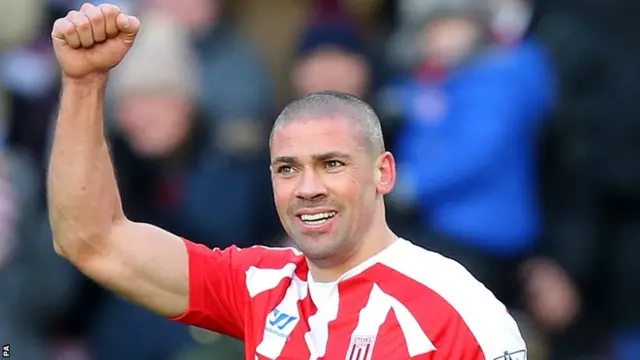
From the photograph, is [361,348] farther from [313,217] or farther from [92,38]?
[92,38]

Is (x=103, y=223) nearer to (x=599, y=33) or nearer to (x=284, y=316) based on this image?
(x=284, y=316)

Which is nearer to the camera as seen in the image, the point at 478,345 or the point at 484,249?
the point at 478,345

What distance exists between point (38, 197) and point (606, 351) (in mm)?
3219

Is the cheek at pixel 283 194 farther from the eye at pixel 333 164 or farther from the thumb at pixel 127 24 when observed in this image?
the thumb at pixel 127 24

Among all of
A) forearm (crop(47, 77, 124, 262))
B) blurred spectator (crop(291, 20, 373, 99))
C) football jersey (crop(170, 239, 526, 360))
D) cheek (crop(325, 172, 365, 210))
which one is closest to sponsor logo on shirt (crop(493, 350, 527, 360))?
football jersey (crop(170, 239, 526, 360))

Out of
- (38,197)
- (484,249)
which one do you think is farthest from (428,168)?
(38,197)

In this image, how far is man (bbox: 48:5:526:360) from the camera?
5352 millimetres

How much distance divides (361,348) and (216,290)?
0.69 m

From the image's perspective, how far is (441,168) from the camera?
8406 millimetres

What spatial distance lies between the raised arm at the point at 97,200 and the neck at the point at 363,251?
55 cm

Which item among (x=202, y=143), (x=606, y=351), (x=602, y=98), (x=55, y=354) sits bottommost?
(x=55, y=354)

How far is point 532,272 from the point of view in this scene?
8578 millimetres

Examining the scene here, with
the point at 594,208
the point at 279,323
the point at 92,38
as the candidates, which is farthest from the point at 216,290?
the point at 594,208

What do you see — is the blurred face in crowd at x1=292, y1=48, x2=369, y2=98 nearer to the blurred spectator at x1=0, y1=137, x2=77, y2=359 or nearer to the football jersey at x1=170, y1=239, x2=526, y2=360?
the blurred spectator at x1=0, y1=137, x2=77, y2=359
